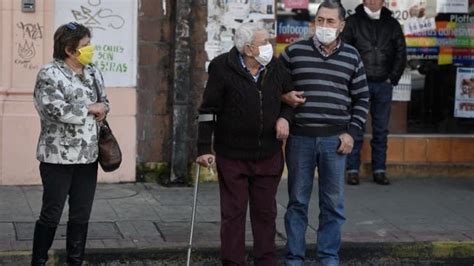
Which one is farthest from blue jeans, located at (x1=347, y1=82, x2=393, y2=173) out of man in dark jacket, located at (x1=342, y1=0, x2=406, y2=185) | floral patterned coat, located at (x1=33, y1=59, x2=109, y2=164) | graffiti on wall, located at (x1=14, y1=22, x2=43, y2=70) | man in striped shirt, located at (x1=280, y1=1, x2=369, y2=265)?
floral patterned coat, located at (x1=33, y1=59, x2=109, y2=164)

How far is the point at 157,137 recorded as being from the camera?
9914 mm

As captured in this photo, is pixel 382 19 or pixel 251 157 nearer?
pixel 251 157

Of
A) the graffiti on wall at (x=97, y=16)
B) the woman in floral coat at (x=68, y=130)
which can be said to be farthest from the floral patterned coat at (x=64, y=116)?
the graffiti on wall at (x=97, y=16)

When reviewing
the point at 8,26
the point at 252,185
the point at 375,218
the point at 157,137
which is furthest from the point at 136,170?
the point at 252,185

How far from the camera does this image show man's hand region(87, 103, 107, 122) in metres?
6.38

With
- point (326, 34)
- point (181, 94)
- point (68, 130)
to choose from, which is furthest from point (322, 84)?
point (181, 94)

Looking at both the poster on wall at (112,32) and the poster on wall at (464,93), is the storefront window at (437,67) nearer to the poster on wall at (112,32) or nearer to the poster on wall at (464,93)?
the poster on wall at (464,93)

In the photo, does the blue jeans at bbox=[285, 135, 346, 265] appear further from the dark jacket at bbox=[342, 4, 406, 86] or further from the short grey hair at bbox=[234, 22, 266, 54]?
the dark jacket at bbox=[342, 4, 406, 86]

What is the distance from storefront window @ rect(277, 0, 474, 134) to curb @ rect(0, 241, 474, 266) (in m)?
3.30

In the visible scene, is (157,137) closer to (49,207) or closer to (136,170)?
(136,170)

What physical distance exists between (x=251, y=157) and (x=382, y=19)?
159 inches

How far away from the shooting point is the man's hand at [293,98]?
652 centimetres

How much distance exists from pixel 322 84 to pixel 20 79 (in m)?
3.96

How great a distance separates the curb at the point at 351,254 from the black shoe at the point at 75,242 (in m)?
0.48
